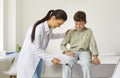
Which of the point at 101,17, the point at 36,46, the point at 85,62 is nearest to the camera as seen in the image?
the point at 36,46

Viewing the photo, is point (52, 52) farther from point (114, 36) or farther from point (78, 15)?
point (78, 15)

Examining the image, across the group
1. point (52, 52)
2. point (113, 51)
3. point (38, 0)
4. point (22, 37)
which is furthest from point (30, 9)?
point (113, 51)

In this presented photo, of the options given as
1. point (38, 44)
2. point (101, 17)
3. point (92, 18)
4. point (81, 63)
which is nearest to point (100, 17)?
point (101, 17)

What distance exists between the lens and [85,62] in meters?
2.37

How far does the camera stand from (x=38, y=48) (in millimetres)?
2016

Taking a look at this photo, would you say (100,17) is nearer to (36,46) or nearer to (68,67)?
(68,67)

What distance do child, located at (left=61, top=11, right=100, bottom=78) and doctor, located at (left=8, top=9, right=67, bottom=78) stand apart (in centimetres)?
36

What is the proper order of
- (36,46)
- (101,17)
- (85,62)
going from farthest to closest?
(101,17) → (85,62) → (36,46)

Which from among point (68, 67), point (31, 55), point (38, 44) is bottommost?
point (68, 67)

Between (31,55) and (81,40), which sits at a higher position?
(81,40)

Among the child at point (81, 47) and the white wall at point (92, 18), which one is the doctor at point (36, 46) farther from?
the white wall at point (92, 18)

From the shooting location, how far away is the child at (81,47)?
2365 millimetres

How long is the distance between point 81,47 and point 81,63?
0.17 metres

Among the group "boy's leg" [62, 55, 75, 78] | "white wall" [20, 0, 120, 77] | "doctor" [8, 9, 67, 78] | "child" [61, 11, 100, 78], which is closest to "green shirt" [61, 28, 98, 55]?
"child" [61, 11, 100, 78]
